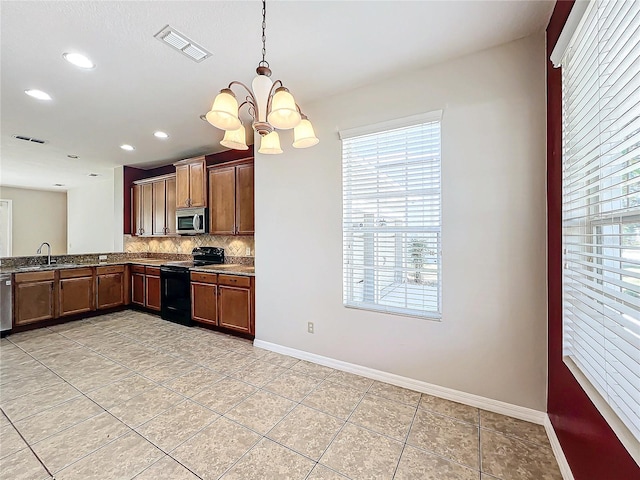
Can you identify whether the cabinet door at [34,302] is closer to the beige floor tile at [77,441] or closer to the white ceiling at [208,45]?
the white ceiling at [208,45]

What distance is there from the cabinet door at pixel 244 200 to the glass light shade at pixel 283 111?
246 centimetres

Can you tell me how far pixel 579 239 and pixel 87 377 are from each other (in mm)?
3934

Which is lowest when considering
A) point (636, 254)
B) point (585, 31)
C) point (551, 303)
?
point (551, 303)

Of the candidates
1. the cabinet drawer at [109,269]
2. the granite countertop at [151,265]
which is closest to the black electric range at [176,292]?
the granite countertop at [151,265]

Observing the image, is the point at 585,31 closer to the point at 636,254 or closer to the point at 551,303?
the point at 636,254

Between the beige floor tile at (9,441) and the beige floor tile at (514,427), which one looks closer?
the beige floor tile at (9,441)

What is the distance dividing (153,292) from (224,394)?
10.2 ft

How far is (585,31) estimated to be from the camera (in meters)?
1.33

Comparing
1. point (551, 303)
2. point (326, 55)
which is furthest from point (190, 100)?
point (551, 303)

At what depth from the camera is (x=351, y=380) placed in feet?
8.55

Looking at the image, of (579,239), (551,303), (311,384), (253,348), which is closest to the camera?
(579,239)

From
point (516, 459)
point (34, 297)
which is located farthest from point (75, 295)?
point (516, 459)

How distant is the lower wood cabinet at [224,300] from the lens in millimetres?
3535

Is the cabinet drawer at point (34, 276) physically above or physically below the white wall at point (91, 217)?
below
